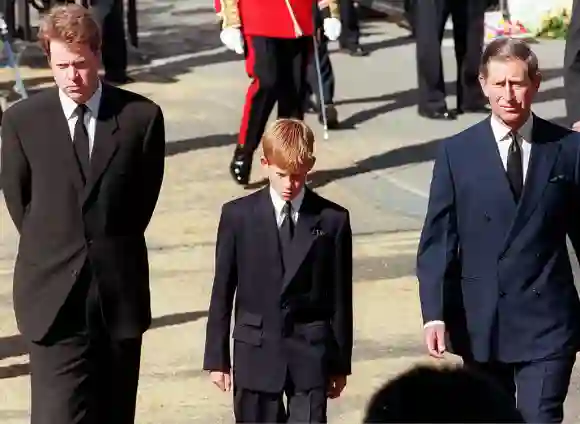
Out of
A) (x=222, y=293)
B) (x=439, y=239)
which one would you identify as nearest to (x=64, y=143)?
(x=222, y=293)

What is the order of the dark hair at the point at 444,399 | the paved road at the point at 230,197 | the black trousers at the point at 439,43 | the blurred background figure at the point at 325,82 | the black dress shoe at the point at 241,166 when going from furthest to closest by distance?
the black trousers at the point at 439,43, the blurred background figure at the point at 325,82, the black dress shoe at the point at 241,166, the paved road at the point at 230,197, the dark hair at the point at 444,399

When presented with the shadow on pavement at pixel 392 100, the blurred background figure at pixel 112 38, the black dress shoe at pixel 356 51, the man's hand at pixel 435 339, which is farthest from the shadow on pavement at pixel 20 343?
the black dress shoe at pixel 356 51

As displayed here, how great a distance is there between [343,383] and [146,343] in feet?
7.69

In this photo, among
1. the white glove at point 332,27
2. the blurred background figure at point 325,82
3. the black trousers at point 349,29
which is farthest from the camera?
the black trousers at point 349,29

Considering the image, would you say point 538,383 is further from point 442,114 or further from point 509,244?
point 442,114

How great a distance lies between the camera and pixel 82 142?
448 cm

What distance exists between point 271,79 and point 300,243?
4.57m

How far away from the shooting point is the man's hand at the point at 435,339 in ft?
14.8

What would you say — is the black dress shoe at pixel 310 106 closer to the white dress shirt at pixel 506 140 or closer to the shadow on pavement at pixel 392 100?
the shadow on pavement at pixel 392 100

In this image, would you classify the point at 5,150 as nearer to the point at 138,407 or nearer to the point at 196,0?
the point at 138,407

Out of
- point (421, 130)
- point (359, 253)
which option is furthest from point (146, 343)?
point (421, 130)

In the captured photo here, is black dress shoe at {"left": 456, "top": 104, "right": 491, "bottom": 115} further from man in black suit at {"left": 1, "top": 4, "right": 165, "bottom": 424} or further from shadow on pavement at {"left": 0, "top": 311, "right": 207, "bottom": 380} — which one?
man in black suit at {"left": 1, "top": 4, "right": 165, "bottom": 424}

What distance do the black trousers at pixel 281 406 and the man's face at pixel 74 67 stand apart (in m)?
1.17

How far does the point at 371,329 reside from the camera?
703 cm
